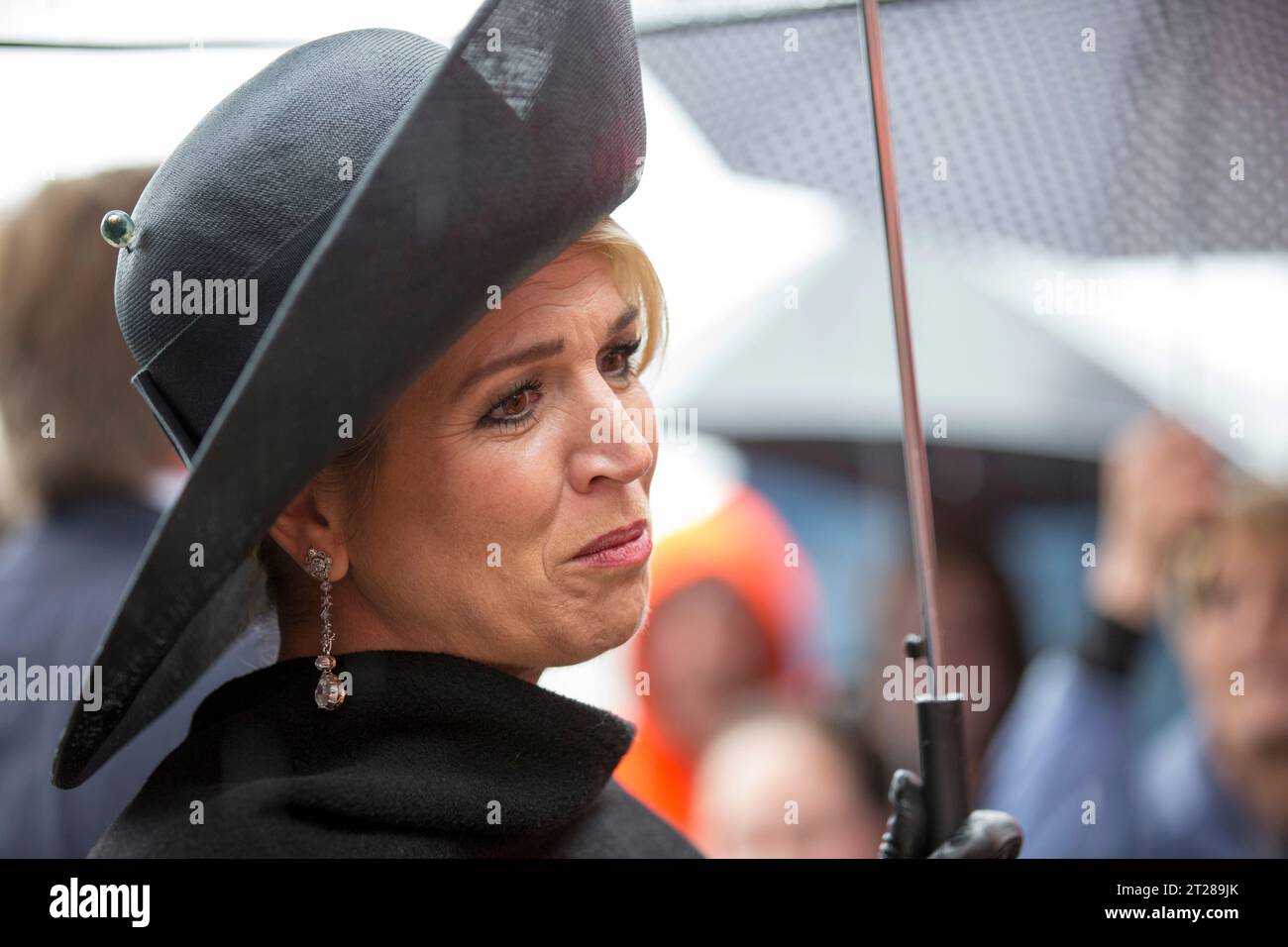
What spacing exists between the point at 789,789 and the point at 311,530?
6.87 ft

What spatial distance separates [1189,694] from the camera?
9.52 ft

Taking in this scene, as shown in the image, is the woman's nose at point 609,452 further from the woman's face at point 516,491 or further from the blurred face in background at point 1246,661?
the blurred face in background at point 1246,661

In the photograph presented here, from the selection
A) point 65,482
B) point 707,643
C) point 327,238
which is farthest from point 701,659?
point 327,238

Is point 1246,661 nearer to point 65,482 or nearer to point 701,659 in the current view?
point 701,659

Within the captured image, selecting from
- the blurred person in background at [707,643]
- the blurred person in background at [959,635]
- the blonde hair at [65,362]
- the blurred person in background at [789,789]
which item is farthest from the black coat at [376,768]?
the blurred person in background at [959,635]

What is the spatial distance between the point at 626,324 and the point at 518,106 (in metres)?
0.26

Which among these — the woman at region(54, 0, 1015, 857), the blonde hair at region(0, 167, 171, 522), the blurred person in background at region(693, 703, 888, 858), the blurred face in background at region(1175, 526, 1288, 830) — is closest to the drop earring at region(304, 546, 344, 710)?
the woman at region(54, 0, 1015, 857)

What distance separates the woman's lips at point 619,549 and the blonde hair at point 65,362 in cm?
90

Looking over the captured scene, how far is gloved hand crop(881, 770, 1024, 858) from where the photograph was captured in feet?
4.07

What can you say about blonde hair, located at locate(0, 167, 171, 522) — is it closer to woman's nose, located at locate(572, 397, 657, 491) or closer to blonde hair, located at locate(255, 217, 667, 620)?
blonde hair, located at locate(255, 217, 667, 620)
